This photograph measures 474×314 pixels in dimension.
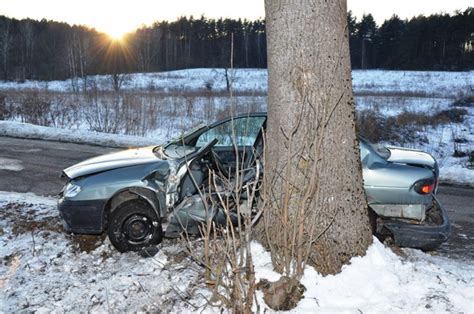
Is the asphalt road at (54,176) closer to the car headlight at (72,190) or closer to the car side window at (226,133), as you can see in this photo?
the car side window at (226,133)

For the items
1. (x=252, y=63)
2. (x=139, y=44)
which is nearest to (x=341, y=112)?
(x=139, y=44)

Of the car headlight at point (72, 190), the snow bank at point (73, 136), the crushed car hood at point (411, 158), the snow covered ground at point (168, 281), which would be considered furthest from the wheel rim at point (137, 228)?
the snow bank at point (73, 136)

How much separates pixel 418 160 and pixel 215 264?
2947 mm

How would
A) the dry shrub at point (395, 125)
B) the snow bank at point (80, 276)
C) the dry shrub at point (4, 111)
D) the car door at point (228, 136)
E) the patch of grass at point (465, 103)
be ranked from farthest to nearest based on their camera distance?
1. the patch of grass at point (465, 103)
2. the dry shrub at point (4, 111)
3. the dry shrub at point (395, 125)
4. the car door at point (228, 136)
5. the snow bank at point (80, 276)

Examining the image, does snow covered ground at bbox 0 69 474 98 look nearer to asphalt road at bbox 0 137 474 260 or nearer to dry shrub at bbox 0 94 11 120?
dry shrub at bbox 0 94 11 120

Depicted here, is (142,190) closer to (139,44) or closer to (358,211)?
(358,211)

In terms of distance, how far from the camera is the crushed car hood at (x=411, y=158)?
494 centimetres

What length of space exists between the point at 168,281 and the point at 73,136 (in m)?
9.79

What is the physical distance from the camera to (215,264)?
3250 millimetres

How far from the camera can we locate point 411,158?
201 inches

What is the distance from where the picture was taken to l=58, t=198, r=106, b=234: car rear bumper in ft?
14.6

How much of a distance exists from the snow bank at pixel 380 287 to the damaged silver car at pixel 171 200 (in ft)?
2.68

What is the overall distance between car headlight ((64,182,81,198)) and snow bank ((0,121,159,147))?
7226 mm

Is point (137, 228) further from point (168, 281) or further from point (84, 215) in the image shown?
point (168, 281)
